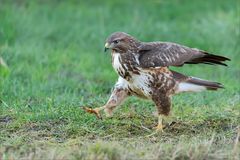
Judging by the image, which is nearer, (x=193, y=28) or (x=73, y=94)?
(x=73, y=94)

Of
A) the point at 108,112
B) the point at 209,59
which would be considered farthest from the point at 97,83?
the point at 209,59

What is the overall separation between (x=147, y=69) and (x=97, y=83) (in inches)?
94.3

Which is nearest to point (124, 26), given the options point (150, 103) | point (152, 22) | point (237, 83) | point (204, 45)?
point (152, 22)

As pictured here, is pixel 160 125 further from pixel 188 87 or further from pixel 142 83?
pixel 188 87

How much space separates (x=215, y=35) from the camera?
12.2 meters

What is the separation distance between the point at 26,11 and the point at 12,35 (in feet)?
4.38

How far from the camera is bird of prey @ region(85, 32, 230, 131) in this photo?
749cm

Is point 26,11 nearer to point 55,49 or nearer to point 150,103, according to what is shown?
point 55,49

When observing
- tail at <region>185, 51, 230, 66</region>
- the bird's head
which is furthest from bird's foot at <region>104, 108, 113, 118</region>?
tail at <region>185, 51, 230, 66</region>

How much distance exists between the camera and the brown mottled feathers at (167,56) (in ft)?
24.7

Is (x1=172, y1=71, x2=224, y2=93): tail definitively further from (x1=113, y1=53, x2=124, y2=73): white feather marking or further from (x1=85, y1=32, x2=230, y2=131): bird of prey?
(x1=113, y1=53, x2=124, y2=73): white feather marking

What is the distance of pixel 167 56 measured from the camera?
762 centimetres

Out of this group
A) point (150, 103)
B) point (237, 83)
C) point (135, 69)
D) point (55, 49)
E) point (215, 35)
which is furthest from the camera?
point (215, 35)

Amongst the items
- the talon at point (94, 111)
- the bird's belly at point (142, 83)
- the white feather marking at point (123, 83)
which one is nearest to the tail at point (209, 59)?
the bird's belly at point (142, 83)
